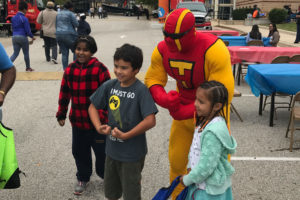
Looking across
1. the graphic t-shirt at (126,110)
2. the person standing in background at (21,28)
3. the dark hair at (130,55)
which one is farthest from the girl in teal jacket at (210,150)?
the person standing in background at (21,28)

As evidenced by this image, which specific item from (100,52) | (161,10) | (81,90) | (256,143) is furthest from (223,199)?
(161,10)

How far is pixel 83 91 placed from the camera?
10.2ft

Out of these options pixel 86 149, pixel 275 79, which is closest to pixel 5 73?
pixel 86 149

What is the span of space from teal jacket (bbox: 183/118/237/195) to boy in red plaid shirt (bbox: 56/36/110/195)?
1.31 metres

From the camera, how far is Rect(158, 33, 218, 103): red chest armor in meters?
Answer: 2.64

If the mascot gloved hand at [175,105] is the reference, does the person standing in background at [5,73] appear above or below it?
above

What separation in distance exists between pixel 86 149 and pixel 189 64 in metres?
1.42

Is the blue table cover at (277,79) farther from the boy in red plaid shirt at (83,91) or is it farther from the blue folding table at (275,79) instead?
the boy in red plaid shirt at (83,91)

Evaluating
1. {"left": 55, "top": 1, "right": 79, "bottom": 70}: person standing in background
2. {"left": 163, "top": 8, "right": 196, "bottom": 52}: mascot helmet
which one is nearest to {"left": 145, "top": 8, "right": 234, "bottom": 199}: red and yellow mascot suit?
{"left": 163, "top": 8, "right": 196, "bottom": 52}: mascot helmet

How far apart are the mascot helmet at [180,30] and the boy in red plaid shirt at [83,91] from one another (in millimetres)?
832

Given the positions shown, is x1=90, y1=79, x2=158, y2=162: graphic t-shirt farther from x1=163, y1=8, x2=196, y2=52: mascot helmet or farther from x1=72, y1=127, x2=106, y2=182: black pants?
x1=72, y1=127, x2=106, y2=182: black pants

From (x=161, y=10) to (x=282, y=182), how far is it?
23452 mm

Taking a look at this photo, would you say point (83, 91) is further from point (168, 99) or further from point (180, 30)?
point (180, 30)

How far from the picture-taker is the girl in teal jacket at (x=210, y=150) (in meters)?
2.04
